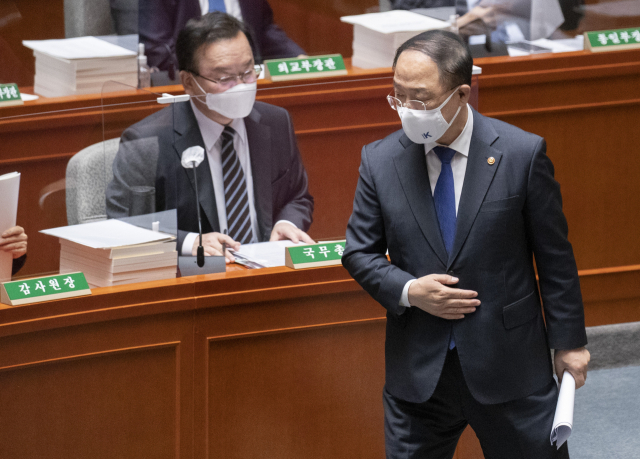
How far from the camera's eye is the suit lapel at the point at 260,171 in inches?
95.3

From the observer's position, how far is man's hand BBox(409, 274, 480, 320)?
1.79 meters

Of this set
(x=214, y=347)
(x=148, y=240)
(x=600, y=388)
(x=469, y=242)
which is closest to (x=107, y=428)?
(x=214, y=347)

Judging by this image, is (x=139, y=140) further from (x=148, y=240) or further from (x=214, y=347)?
(x=214, y=347)

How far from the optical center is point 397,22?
358cm

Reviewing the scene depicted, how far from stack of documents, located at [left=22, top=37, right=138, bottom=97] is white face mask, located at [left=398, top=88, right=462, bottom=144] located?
183 centimetres

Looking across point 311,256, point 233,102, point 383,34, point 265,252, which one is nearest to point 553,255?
point 311,256

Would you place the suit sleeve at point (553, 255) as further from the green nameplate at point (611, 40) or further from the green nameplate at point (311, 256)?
the green nameplate at point (611, 40)

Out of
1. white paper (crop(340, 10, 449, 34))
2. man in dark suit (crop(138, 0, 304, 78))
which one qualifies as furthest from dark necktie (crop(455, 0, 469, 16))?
man in dark suit (crop(138, 0, 304, 78))

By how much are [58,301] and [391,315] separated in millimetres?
818

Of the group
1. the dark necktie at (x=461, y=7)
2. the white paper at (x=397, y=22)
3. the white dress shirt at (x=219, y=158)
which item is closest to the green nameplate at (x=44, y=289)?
the white dress shirt at (x=219, y=158)

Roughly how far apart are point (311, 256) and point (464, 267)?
0.65 meters

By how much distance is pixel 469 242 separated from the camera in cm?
181

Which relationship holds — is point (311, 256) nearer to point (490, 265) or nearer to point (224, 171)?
point (224, 171)

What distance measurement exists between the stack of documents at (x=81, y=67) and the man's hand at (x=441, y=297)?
6.34ft
